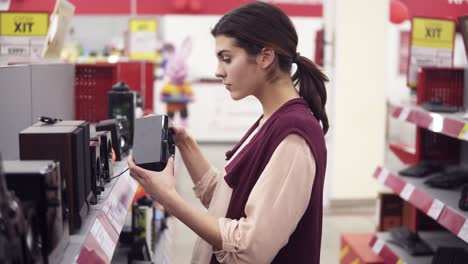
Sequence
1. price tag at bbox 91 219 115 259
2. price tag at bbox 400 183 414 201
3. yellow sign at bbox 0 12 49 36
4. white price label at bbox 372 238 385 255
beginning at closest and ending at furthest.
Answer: price tag at bbox 91 219 115 259 → price tag at bbox 400 183 414 201 → yellow sign at bbox 0 12 49 36 → white price label at bbox 372 238 385 255

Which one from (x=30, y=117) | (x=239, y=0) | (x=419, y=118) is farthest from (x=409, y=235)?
(x=239, y=0)

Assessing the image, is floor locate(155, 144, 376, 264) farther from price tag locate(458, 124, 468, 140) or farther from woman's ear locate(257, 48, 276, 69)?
woman's ear locate(257, 48, 276, 69)

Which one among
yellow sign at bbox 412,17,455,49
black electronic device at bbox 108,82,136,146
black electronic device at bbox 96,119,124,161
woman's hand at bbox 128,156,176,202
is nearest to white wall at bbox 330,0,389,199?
yellow sign at bbox 412,17,455,49

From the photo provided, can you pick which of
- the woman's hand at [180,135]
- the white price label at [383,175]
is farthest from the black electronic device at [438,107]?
the woman's hand at [180,135]

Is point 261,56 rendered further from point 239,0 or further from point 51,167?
point 239,0

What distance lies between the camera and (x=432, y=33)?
12.4 ft

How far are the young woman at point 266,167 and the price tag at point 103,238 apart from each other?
170 millimetres

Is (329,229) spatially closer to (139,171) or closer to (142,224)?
(142,224)

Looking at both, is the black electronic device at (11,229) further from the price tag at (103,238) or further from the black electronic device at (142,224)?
the black electronic device at (142,224)

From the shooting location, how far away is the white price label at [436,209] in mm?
2648

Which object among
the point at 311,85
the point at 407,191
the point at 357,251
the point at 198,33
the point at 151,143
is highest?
the point at 198,33

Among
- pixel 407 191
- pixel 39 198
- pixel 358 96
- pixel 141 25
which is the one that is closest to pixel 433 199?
pixel 407 191

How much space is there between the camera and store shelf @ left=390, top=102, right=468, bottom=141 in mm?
2504

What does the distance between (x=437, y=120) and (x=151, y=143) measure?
1662 millimetres
